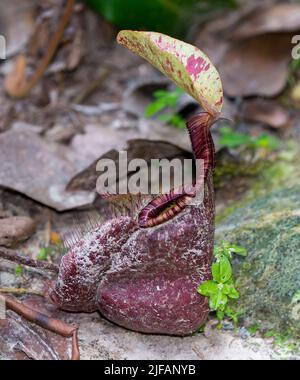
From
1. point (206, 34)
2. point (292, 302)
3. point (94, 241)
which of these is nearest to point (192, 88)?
point (94, 241)

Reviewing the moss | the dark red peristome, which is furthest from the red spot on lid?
the moss

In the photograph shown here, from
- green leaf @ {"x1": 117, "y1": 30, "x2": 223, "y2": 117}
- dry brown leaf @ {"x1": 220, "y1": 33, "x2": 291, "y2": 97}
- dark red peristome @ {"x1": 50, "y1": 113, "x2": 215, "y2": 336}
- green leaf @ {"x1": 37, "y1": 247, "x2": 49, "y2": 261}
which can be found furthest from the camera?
dry brown leaf @ {"x1": 220, "y1": 33, "x2": 291, "y2": 97}

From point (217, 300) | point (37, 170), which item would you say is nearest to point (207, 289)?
point (217, 300)

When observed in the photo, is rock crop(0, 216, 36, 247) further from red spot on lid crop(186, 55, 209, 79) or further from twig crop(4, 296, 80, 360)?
red spot on lid crop(186, 55, 209, 79)

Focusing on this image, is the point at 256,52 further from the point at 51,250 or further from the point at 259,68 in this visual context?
the point at 51,250

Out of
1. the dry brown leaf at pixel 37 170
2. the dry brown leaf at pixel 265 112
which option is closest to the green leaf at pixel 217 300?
the dry brown leaf at pixel 37 170

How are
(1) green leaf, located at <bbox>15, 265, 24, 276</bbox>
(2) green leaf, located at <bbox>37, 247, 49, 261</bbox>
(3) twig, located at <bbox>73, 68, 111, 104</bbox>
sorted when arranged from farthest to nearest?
1. (3) twig, located at <bbox>73, 68, 111, 104</bbox>
2. (2) green leaf, located at <bbox>37, 247, 49, 261</bbox>
3. (1) green leaf, located at <bbox>15, 265, 24, 276</bbox>

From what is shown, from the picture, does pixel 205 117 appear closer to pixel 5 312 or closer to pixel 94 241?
pixel 94 241
